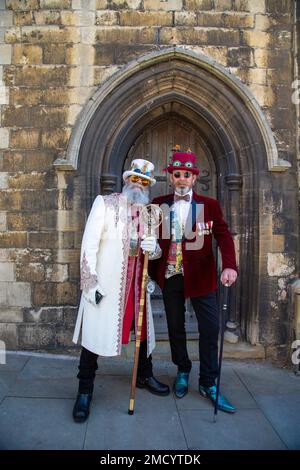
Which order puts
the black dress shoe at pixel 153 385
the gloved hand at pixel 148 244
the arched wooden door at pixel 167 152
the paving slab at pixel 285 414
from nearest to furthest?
the paving slab at pixel 285 414, the gloved hand at pixel 148 244, the black dress shoe at pixel 153 385, the arched wooden door at pixel 167 152

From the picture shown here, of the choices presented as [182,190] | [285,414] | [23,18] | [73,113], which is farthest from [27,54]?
[285,414]

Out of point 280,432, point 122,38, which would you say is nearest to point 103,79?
point 122,38

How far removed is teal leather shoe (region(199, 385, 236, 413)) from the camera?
3.05 m

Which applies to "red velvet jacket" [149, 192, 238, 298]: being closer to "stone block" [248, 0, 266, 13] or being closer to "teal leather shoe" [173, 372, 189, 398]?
"teal leather shoe" [173, 372, 189, 398]

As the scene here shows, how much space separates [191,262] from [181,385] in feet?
3.47

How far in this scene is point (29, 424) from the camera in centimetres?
279

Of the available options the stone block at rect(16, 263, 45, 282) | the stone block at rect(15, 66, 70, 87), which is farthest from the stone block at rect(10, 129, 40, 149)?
the stone block at rect(16, 263, 45, 282)

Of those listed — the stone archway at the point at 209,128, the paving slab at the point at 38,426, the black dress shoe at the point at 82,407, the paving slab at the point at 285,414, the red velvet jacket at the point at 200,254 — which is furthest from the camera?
the stone archway at the point at 209,128

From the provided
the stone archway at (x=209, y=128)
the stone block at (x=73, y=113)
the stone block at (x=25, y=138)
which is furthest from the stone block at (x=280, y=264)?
the stone block at (x=25, y=138)

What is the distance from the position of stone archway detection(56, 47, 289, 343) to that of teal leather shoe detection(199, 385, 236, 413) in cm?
116

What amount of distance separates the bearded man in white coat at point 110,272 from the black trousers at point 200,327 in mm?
329

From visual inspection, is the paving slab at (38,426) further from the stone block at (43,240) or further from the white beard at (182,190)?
the white beard at (182,190)

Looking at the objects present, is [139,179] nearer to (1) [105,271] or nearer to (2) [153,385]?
(1) [105,271]

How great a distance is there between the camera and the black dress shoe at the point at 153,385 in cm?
329
